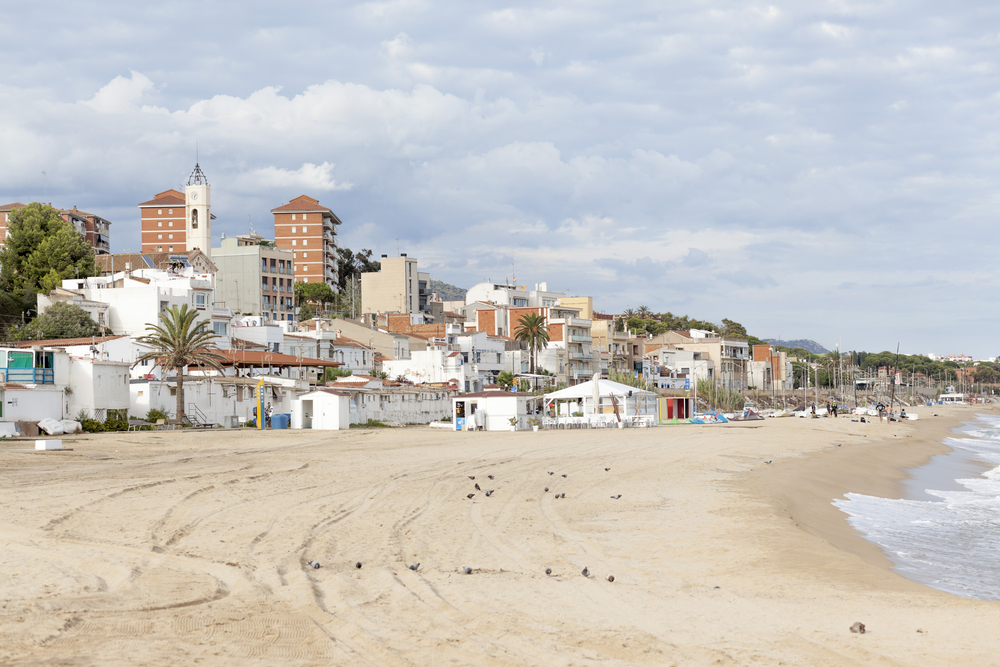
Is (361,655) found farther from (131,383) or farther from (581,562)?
(131,383)

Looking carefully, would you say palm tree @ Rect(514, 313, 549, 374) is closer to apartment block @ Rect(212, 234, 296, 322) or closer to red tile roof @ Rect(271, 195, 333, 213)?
apartment block @ Rect(212, 234, 296, 322)

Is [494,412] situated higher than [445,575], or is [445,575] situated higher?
[494,412]

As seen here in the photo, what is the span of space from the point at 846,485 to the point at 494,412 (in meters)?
27.8

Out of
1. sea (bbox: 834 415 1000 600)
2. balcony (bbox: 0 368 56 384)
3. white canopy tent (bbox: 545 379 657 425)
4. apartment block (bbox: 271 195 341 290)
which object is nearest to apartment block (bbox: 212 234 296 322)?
apartment block (bbox: 271 195 341 290)

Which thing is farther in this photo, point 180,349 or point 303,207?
point 303,207

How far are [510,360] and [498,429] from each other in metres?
42.9

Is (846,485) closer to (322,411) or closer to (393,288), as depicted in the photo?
(322,411)

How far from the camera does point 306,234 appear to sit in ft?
438

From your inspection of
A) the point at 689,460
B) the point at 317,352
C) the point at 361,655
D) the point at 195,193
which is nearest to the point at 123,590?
the point at 361,655

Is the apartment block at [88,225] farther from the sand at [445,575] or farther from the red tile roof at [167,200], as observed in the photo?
the sand at [445,575]

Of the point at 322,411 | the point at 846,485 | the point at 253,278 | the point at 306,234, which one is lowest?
the point at 846,485

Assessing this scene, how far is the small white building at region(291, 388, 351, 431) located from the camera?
46750mm

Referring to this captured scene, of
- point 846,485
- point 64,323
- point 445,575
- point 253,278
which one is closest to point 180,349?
point 64,323

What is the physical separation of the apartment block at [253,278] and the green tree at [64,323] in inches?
1649
